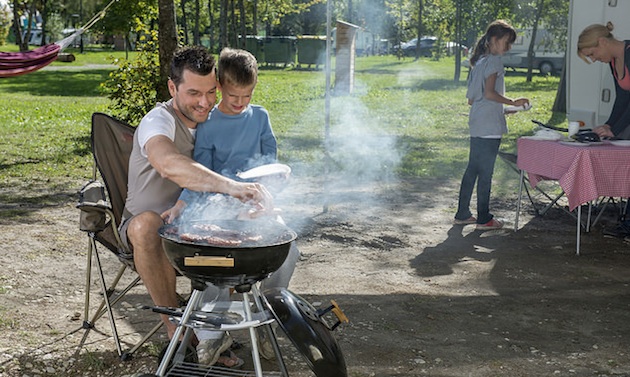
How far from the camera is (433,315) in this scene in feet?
13.4

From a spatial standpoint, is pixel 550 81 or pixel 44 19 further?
pixel 44 19

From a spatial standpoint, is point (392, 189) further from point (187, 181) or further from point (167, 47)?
point (187, 181)

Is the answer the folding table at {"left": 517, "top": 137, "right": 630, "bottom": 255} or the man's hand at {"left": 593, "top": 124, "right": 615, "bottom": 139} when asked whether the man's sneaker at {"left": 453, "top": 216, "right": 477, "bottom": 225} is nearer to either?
the folding table at {"left": 517, "top": 137, "right": 630, "bottom": 255}

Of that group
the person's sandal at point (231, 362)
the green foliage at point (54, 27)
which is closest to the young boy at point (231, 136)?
the person's sandal at point (231, 362)

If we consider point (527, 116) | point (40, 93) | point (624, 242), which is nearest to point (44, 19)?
point (40, 93)

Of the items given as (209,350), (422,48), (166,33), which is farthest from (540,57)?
(209,350)

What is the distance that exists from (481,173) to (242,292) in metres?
3.72

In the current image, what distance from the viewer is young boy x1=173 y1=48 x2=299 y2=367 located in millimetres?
3191

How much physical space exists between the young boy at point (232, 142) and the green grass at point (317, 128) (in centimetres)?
310

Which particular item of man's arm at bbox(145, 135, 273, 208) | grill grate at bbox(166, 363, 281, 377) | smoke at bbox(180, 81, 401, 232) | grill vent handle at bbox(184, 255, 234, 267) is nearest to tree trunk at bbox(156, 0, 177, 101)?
smoke at bbox(180, 81, 401, 232)

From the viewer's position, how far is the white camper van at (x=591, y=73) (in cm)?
648

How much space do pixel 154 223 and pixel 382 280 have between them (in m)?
1.91

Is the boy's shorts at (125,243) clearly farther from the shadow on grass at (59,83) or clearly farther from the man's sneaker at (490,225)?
the shadow on grass at (59,83)

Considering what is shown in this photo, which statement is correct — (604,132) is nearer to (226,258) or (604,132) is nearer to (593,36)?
(593,36)
